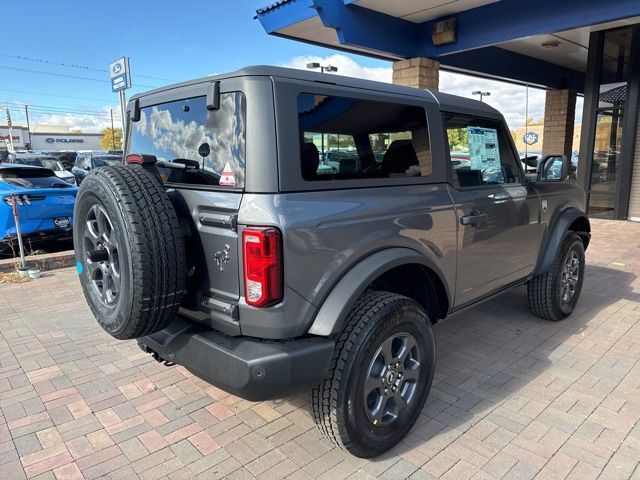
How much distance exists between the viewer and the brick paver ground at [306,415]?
2479mm

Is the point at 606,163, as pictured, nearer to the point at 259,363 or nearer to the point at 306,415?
the point at 306,415

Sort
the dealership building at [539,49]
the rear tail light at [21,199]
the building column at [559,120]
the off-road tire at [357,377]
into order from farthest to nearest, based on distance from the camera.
Answer: the building column at [559,120] → the dealership building at [539,49] → the rear tail light at [21,199] → the off-road tire at [357,377]

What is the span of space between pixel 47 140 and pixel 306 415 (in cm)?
8964

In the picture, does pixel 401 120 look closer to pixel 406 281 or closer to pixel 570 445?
pixel 406 281

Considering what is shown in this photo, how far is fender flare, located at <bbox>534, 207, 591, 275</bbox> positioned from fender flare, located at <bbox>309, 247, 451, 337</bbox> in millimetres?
2183

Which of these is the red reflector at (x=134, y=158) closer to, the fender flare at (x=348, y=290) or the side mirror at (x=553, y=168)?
the fender flare at (x=348, y=290)

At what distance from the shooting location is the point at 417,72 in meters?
8.52

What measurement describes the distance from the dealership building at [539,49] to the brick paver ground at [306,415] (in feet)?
17.0

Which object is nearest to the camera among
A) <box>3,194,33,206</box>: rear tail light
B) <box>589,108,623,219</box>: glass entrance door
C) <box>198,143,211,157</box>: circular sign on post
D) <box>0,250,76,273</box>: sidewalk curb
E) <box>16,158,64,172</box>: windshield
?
<box>198,143,211,157</box>: circular sign on post

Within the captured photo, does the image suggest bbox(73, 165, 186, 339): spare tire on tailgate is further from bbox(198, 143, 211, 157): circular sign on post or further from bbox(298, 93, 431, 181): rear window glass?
bbox(298, 93, 431, 181): rear window glass

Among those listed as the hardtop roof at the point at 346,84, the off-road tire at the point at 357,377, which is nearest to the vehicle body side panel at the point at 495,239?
the hardtop roof at the point at 346,84

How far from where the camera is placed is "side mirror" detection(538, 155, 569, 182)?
13.2 feet

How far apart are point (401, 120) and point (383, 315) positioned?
1.21m

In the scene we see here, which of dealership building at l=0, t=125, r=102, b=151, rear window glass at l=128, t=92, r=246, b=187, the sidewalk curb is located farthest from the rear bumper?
dealership building at l=0, t=125, r=102, b=151
